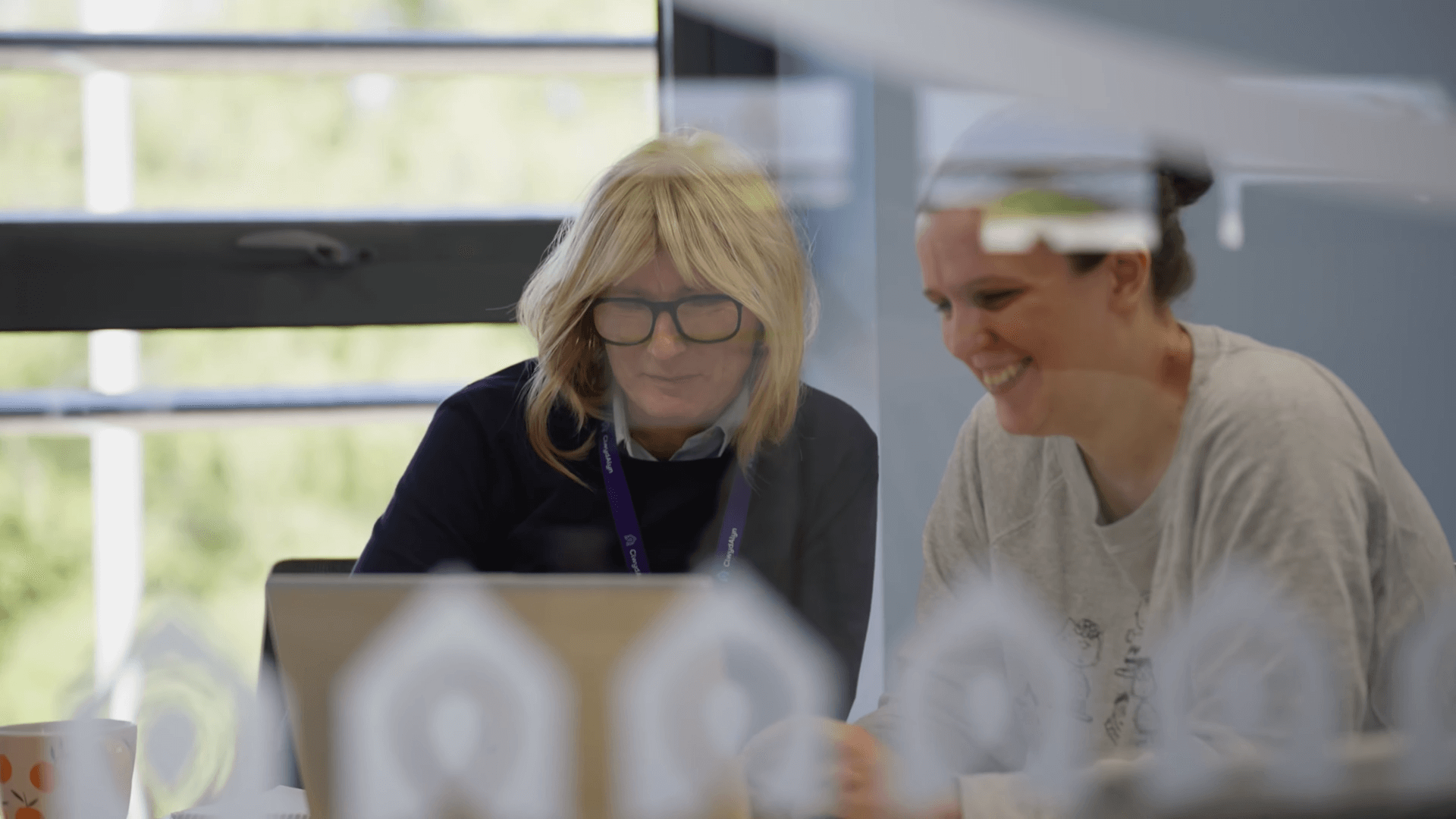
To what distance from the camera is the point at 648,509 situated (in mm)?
933

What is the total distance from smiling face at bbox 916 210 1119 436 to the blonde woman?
12 centimetres

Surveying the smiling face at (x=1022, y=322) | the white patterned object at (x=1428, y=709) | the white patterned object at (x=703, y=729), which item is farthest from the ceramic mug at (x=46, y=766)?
the white patterned object at (x=1428, y=709)

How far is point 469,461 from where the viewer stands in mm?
1007

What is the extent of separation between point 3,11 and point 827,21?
2.40 feet

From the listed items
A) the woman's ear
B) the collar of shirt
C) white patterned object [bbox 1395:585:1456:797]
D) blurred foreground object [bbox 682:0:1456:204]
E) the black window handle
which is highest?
blurred foreground object [bbox 682:0:1456:204]

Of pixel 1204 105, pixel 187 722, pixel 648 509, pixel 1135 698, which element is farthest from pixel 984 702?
pixel 187 722

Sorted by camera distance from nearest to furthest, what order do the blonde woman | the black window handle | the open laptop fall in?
the open laptop → the blonde woman → the black window handle

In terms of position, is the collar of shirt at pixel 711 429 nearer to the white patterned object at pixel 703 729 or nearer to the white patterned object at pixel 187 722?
the white patterned object at pixel 703 729

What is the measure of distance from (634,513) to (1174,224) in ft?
1.59

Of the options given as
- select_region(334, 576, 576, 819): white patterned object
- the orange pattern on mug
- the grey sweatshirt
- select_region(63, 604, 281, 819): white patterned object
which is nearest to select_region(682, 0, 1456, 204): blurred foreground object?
the grey sweatshirt

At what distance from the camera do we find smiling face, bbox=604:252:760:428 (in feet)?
2.92

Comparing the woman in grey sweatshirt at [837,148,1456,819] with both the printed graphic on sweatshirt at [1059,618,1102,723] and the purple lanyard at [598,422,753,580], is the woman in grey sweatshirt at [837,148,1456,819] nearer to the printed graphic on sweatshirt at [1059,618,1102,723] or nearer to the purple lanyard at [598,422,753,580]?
the printed graphic on sweatshirt at [1059,618,1102,723]

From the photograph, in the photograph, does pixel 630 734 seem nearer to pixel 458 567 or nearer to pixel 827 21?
pixel 458 567

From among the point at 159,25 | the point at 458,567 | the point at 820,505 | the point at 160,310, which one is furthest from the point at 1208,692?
the point at 159,25
